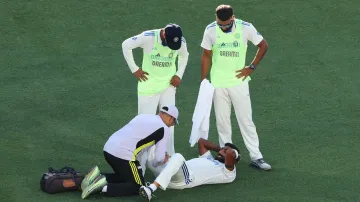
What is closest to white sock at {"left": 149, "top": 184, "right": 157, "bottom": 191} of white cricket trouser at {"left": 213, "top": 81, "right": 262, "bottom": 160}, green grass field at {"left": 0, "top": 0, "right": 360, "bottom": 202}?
Answer: green grass field at {"left": 0, "top": 0, "right": 360, "bottom": 202}

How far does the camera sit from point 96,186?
12.0m

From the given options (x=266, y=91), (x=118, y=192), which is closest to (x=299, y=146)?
(x=266, y=91)

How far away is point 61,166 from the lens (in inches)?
520

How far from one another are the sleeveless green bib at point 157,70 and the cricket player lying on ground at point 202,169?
1.14m

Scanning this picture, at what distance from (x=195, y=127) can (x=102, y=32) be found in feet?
17.5

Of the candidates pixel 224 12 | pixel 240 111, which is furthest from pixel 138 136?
pixel 224 12

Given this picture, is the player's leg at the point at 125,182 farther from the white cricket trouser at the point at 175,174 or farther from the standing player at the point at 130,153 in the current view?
the white cricket trouser at the point at 175,174

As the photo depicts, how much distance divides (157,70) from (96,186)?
7.27ft

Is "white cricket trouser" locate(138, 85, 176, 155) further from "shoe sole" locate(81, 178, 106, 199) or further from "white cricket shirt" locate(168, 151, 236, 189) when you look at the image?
"shoe sole" locate(81, 178, 106, 199)

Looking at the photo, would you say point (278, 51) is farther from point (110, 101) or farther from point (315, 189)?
point (315, 189)

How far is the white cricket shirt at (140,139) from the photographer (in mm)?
12039

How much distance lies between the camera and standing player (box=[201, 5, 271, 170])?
13234mm

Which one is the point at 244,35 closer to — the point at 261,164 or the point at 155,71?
the point at 155,71

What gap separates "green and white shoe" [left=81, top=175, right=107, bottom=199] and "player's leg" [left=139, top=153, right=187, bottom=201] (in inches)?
22.0
